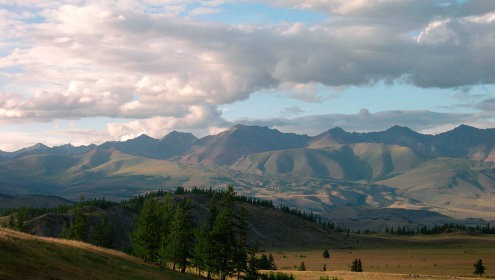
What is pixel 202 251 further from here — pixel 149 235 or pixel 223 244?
pixel 149 235

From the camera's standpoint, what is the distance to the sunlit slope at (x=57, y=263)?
1817 inches

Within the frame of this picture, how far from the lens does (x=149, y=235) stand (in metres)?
91.8

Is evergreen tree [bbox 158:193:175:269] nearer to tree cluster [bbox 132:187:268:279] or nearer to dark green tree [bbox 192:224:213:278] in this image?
tree cluster [bbox 132:187:268:279]

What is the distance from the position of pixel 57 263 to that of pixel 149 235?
129 feet

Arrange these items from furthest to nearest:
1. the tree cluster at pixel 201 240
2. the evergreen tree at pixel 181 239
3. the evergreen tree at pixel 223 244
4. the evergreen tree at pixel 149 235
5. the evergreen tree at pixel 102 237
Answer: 1. the evergreen tree at pixel 102 237
2. the evergreen tree at pixel 149 235
3. the evergreen tree at pixel 181 239
4. the tree cluster at pixel 201 240
5. the evergreen tree at pixel 223 244

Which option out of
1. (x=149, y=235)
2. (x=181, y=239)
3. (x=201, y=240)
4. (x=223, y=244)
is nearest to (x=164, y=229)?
(x=149, y=235)

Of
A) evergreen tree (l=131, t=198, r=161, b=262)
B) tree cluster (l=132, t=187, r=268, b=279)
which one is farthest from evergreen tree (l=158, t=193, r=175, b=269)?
evergreen tree (l=131, t=198, r=161, b=262)

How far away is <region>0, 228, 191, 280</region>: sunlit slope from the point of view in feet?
151

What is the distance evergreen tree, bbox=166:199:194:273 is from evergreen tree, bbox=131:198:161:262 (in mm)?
3052

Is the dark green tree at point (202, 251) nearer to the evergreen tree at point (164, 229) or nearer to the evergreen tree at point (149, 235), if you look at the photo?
the evergreen tree at point (164, 229)

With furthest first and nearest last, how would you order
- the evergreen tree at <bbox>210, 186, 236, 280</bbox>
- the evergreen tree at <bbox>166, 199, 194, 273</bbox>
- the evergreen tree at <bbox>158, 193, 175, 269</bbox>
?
the evergreen tree at <bbox>166, 199, 194, 273</bbox>, the evergreen tree at <bbox>158, 193, 175, 269</bbox>, the evergreen tree at <bbox>210, 186, 236, 280</bbox>

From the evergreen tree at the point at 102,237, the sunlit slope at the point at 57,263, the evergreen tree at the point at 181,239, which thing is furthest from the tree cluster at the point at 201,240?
the evergreen tree at the point at 102,237

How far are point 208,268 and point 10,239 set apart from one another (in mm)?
33869

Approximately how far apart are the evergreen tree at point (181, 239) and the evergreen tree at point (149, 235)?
305cm
